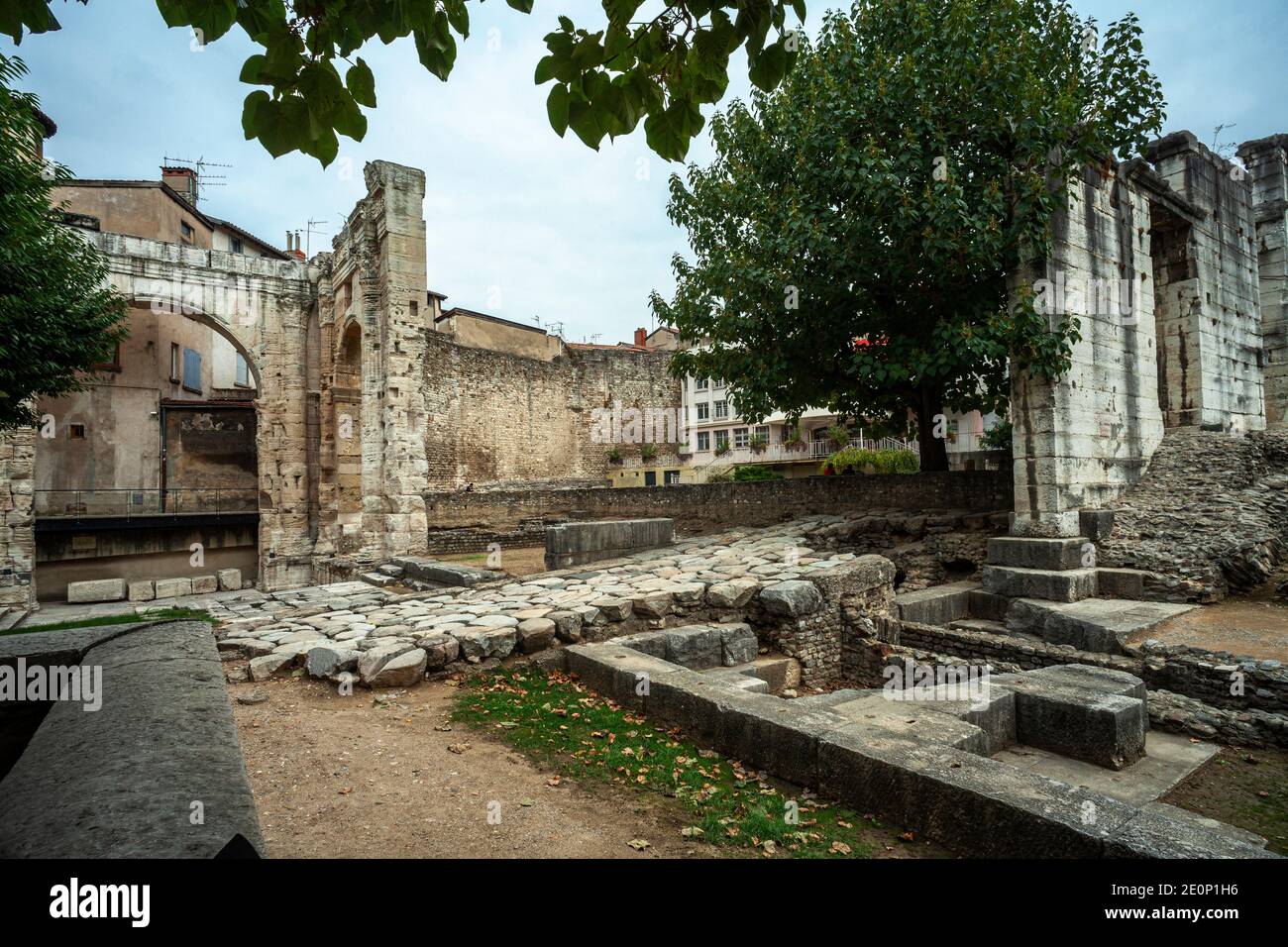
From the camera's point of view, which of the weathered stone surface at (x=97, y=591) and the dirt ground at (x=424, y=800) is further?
the weathered stone surface at (x=97, y=591)

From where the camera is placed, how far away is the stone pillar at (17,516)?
48.5 feet

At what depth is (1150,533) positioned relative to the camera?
9.02m

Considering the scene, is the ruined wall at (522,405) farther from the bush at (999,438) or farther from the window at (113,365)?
the bush at (999,438)

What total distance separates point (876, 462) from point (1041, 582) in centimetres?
1686

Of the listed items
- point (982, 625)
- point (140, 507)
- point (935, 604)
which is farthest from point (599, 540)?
point (140, 507)

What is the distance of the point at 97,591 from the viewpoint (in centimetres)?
1764

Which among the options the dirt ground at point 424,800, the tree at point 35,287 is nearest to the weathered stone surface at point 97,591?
the tree at point 35,287

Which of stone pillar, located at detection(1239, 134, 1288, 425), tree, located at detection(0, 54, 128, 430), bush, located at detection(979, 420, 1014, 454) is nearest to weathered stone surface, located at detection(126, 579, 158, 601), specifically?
tree, located at detection(0, 54, 128, 430)

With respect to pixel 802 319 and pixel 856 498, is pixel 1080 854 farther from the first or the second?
pixel 856 498

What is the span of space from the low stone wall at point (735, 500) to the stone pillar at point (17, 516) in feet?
28.5

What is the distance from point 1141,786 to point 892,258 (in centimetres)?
822

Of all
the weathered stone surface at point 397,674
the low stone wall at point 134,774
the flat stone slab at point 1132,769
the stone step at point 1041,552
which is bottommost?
the flat stone slab at point 1132,769

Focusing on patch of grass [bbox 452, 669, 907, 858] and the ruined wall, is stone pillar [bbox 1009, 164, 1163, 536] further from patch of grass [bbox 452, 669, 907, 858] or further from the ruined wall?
the ruined wall

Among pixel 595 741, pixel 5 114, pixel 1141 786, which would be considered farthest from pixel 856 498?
pixel 5 114
